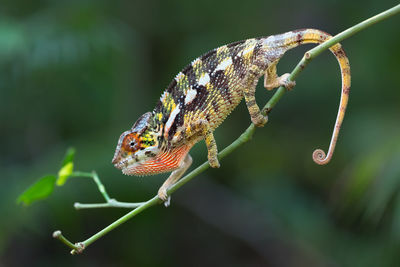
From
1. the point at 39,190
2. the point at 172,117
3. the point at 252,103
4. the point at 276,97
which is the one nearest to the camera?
the point at 276,97

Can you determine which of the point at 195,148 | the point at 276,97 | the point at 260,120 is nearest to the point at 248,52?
the point at 260,120

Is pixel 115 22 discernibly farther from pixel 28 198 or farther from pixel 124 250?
pixel 28 198

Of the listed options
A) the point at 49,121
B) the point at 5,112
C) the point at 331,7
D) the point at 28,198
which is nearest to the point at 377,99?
the point at 331,7

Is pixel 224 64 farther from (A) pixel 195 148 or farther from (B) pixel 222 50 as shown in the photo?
(A) pixel 195 148

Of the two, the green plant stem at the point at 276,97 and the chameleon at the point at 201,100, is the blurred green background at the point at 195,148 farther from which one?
the green plant stem at the point at 276,97

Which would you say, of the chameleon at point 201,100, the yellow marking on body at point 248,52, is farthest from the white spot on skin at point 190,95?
the yellow marking on body at point 248,52

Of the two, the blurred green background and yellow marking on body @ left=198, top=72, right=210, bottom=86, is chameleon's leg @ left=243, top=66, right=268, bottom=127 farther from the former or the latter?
the blurred green background
